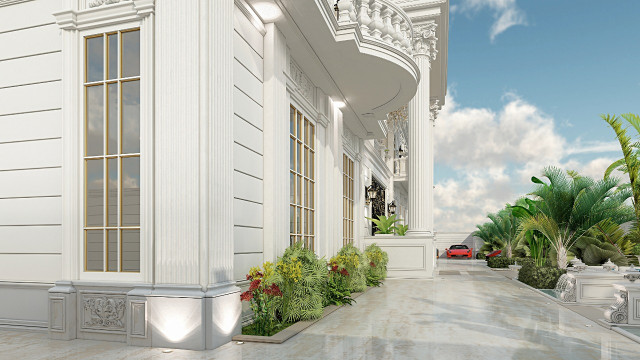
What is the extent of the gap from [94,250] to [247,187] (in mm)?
2020

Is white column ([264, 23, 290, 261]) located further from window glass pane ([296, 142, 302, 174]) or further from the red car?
the red car

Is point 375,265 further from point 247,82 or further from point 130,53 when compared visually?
point 130,53

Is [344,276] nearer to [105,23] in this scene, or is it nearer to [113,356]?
[113,356]

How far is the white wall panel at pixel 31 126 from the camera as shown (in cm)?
610

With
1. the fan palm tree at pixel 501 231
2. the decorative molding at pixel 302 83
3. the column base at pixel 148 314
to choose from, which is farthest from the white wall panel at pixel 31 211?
the fan palm tree at pixel 501 231

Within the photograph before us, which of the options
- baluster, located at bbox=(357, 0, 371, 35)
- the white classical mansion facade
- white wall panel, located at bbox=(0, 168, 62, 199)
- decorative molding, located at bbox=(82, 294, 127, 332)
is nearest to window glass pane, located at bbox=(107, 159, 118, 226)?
the white classical mansion facade

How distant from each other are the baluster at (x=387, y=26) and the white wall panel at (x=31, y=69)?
5552 mm

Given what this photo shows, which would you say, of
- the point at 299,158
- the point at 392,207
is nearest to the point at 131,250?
the point at 299,158

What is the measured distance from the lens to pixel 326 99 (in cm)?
1049

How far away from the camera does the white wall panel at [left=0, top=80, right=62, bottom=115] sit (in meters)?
6.13

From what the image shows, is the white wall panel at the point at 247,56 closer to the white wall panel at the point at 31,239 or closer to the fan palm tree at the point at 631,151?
the white wall panel at the point at 31,239

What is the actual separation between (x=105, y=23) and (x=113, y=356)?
12.8 ft

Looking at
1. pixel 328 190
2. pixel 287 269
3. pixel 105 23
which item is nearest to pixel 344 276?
pixel 328 190

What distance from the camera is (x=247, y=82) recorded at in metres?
6.40
